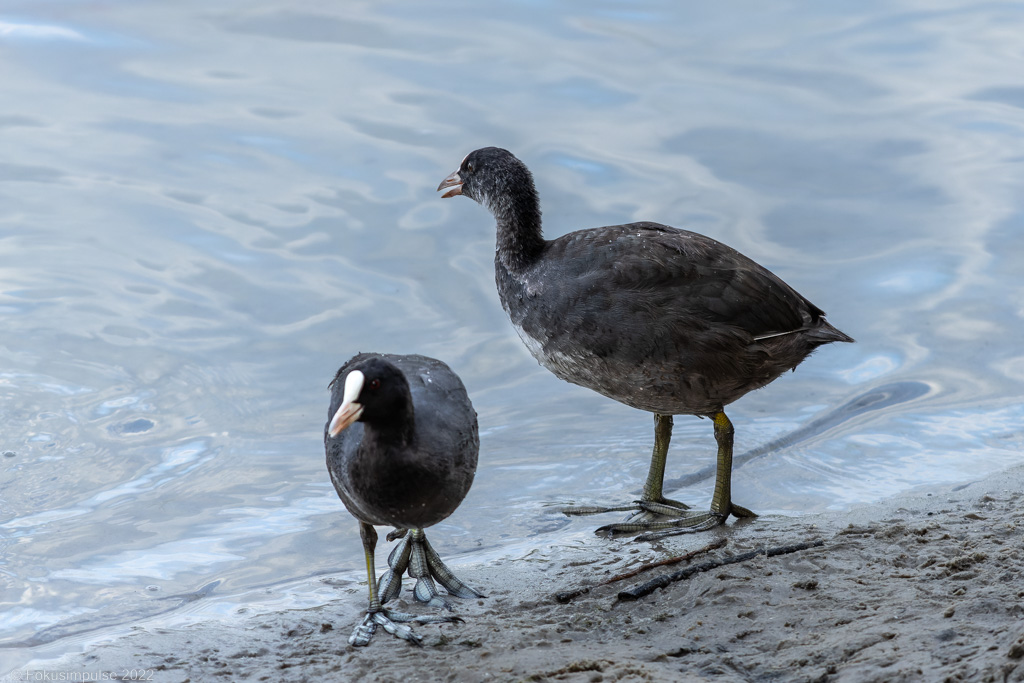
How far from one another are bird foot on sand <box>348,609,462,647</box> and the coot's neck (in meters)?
1.68

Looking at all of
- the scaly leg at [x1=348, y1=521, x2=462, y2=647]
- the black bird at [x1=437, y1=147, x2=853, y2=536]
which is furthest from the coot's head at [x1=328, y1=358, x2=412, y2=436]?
the black bird at [x1=437, y1=147, x2=853, y2=536]

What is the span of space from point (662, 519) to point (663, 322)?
106 cm

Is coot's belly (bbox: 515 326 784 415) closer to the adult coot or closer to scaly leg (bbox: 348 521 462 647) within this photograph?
the adult coot

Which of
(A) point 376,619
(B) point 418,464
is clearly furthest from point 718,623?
(A) point 376,619

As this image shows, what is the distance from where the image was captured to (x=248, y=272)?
758cm

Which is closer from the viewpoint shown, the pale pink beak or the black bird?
the black bird

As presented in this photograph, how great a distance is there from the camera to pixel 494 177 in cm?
538

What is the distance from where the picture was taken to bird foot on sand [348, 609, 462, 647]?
159 inches

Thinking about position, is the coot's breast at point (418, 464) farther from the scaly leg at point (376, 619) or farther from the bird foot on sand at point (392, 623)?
the bird foot on sand at point (392, 623)

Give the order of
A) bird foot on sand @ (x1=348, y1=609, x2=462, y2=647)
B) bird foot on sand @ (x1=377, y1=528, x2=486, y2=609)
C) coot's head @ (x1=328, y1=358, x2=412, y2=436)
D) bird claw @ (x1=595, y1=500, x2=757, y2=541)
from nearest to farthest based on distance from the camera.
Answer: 1. coot's head @ (x1=328, y1=358, x2=412, y2=436)
2. bird foot on sand @ (x1=348, y1=609, x2=462, y2=647)
3. bird foot on sand @ (x1=377, y1=528, x2=486, y2=609)
4. bird claw @ (x1=595, y1=500, x2=757, y2=541)

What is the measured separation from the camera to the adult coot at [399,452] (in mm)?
3732

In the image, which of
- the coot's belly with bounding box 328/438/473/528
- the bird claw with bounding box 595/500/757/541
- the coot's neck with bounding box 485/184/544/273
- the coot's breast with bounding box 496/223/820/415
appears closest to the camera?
the coot's belly with bounding box 328/438/473/528

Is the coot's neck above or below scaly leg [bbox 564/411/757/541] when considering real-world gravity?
above

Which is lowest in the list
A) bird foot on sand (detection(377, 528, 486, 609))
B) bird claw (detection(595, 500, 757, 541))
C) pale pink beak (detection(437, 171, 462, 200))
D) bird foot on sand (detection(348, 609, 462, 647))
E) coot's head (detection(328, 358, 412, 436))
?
bird foot on sand (detection(348, 609, 462, 647))
